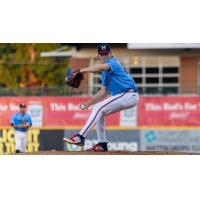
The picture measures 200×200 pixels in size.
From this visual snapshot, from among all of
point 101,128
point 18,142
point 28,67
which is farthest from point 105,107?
point 28,67

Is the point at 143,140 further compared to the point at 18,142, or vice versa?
the point at 143,140

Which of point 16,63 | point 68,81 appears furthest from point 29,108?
point 16,63

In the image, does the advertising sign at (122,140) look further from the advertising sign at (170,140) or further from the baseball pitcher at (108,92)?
the baseball pitcher at (108,92)

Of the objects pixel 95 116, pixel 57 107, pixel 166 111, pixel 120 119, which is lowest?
pixel 120 119

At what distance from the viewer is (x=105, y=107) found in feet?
54.7

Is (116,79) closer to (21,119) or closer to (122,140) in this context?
(21,119)

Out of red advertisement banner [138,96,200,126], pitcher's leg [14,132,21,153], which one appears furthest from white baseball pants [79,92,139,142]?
red advertisement banner [138,96,200,126]

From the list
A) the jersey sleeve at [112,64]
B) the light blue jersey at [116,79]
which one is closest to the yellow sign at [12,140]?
the light blue jersey at [116,79]

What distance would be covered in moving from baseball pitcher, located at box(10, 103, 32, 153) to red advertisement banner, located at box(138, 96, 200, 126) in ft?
14.0

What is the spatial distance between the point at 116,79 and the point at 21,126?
10.0m

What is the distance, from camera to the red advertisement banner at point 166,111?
2886cm

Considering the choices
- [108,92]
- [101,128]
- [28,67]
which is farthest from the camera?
[28,67]

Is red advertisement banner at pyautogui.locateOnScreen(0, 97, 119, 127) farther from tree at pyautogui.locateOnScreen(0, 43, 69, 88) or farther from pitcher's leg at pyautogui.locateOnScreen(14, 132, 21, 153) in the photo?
tree at pyautogui.locateOnScreen(0, 43, 69, 88)

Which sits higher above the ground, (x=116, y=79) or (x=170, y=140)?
(x=116, y=79)
